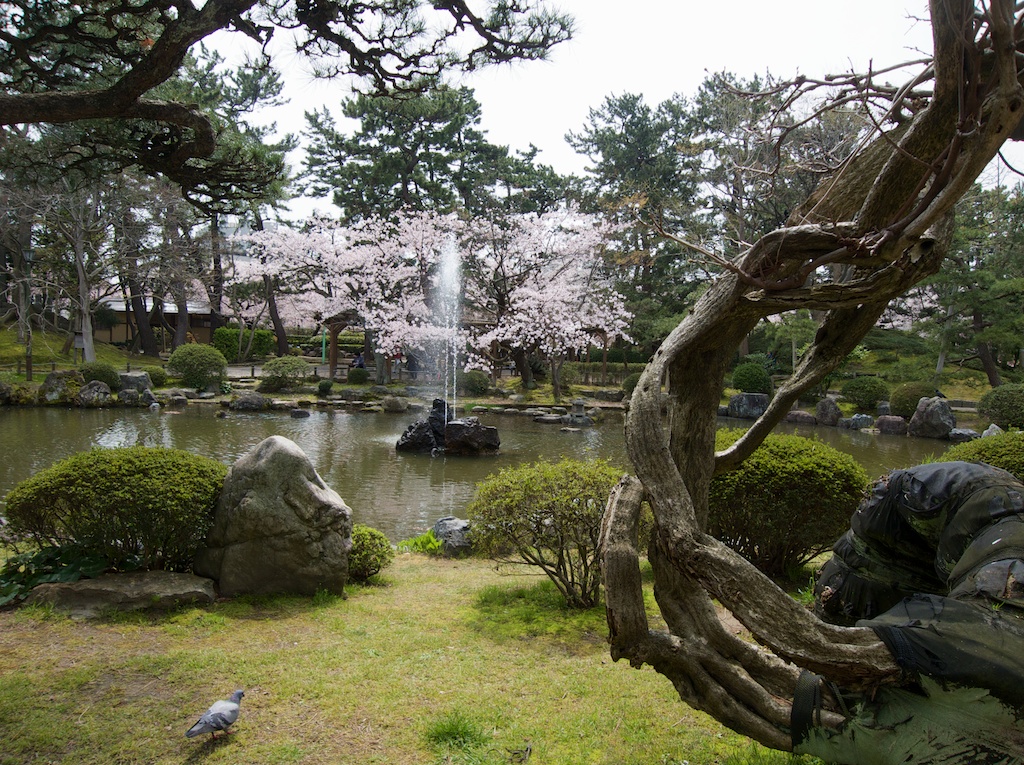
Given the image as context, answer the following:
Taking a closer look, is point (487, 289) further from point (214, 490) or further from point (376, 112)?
point (214, 490)

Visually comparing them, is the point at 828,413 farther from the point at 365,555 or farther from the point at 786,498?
the point at 365,555

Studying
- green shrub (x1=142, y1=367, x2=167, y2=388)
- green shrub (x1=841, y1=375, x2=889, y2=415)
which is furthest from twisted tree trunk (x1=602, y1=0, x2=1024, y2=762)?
green shrub (x1=142, y1=367, x2=167, y2=388)

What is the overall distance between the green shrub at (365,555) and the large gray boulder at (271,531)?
1.72 ft

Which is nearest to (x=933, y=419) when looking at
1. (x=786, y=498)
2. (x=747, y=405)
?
(x=747, y=405)

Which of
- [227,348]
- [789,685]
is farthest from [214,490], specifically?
[227,348]

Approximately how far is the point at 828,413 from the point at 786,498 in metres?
18.8

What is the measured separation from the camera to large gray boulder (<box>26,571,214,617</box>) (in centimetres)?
505

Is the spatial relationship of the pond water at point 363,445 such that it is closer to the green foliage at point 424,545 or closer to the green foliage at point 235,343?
the green foliage at point 424,545

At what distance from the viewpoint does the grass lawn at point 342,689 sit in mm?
3184

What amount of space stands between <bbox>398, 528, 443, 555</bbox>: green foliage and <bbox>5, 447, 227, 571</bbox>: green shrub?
121 inches

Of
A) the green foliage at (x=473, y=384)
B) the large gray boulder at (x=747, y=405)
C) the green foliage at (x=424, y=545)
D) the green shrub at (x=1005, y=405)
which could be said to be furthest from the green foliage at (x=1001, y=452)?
the green foliage at (x=473, y=384)

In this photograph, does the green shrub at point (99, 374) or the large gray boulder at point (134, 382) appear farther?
the large gray boulder at point (134, 382)

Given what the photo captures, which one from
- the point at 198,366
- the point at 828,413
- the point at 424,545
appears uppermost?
the point at 198,366

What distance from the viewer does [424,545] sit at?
8438 millimetres
